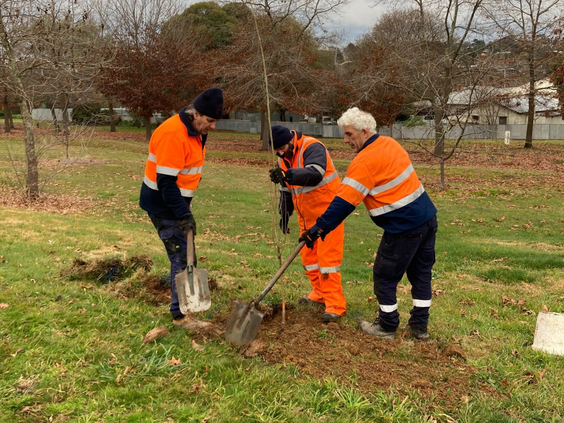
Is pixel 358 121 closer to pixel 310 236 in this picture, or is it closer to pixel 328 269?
pixel 310 236

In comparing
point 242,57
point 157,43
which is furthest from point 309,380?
point 157,43

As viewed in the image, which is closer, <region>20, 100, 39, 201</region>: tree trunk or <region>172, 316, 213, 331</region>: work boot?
<region>172, 316, 213, 331</region>: work boot

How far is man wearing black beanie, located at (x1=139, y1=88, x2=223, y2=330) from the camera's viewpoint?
13.3 feet

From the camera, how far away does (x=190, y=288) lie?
13.6ft

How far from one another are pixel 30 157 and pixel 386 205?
38.6 ft

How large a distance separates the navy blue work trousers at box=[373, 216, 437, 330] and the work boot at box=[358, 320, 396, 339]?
5cm

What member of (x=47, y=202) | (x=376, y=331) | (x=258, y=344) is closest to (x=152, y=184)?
(x=258, y=344)

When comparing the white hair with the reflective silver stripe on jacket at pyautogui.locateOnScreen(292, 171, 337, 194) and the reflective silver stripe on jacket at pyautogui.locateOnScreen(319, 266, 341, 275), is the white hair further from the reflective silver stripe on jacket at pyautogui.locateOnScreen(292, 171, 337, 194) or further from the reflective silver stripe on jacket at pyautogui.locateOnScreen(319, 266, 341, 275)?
the reflective silver stripe on jacket at pyautogui.locateOnScreen(319, 266, 341, 275)

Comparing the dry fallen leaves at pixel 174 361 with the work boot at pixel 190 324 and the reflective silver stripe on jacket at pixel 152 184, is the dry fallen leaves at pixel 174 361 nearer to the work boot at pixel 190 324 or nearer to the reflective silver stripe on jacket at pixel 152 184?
the work boot at pixel 190 324

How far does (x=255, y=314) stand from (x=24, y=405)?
6.17 ft

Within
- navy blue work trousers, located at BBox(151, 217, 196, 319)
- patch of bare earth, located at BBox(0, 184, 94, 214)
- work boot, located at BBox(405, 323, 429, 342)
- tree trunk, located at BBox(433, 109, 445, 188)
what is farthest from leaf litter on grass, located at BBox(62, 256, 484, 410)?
tree trunk, located at BBox(433, 109, 445, 188)

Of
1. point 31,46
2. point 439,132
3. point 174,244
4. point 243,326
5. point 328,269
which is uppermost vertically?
Result: point 31,46

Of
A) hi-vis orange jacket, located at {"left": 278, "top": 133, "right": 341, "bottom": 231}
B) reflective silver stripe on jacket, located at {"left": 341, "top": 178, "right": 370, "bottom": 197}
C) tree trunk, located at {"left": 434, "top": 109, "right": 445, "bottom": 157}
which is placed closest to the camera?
reflective silver stripe on jacket, located at {"left": 341, "top": 178, "right": 370, "bottom": 197}

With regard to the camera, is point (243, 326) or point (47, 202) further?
point (47, 202)
